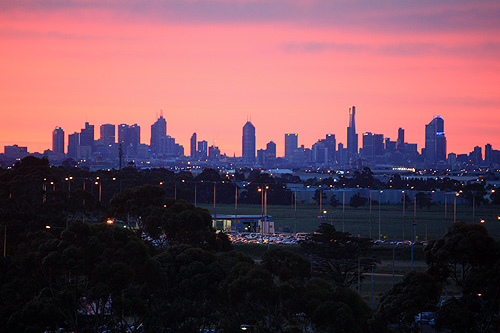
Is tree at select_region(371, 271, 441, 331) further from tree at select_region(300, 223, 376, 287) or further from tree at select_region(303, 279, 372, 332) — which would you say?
tree at select_region(300, 223, 376, 287)

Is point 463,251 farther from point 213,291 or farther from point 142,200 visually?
point 142,200

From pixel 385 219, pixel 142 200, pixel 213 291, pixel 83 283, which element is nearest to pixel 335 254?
pixel 142 200

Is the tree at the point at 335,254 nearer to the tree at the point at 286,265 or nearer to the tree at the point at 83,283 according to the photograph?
the tree at the point at 286,265

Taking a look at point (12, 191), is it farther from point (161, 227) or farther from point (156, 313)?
point (156, 313)

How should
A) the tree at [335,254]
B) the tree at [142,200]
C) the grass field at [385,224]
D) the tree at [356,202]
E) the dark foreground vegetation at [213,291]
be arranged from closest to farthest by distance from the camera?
the dark foreground vegetation at [213,291], the tree at [335,254], the tree at [142,200], the grass field at [385,224], the tree at [356,202]

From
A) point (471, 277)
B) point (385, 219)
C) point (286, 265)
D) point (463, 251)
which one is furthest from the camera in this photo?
point (385, 219)

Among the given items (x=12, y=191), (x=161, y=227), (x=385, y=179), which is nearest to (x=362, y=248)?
(x=161, y=227)

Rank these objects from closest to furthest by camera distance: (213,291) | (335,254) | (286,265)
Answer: (286,265), (213,291), (335,254)

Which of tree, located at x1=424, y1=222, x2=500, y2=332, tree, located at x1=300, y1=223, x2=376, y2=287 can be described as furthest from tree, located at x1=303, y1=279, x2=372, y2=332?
tree, located at x1=300, y1=223, x2=376, y2=287

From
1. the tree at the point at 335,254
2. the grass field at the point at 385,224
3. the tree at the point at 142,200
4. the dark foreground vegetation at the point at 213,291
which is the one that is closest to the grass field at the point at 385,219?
the grass field at the point at 385,224
